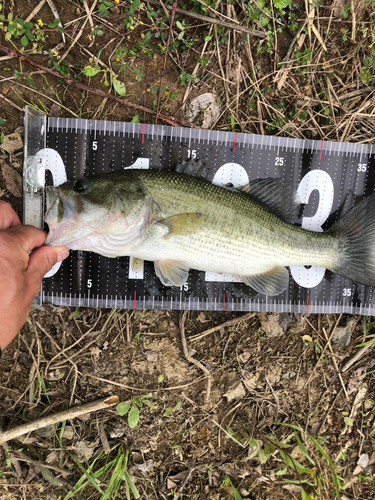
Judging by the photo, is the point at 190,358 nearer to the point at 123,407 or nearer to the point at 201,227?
the point at 123,407

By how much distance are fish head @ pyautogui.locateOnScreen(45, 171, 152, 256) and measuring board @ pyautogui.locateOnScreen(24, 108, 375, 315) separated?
616 millimetres

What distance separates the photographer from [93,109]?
3053mm

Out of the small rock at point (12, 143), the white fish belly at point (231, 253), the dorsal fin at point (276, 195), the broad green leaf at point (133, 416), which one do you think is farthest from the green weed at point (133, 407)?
the small rock at point (12, 143)

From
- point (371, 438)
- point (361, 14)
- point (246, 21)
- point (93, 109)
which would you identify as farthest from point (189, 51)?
point (371, 438)

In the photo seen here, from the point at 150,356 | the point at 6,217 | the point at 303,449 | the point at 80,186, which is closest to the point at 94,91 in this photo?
the point at 80,186

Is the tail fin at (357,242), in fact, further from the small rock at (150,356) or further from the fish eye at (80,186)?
the fish eye at (80,186)

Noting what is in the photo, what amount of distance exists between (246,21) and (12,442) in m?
4.48

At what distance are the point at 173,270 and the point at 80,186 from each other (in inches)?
39.3

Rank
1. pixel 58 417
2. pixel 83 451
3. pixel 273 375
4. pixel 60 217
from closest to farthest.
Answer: pixel 60 217 → pixel 58 417 → pixel 83 451 → pixel 273 375

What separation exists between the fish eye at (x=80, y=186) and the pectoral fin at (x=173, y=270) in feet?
2.77

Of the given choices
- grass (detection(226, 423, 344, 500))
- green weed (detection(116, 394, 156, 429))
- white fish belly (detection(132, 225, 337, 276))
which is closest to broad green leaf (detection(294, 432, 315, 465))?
grass (detection(226, 423, 344, 500))

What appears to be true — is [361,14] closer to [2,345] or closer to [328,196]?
[328,196]

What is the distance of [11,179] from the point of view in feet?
9.82

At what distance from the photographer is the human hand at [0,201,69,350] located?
2.05m
